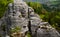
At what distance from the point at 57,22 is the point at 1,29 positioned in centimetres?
311

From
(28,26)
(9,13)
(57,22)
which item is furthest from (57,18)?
(9,13)

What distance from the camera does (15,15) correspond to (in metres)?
9.62

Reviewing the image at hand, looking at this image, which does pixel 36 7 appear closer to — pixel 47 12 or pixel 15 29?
pixel 47 12

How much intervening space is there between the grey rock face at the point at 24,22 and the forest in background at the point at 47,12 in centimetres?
122

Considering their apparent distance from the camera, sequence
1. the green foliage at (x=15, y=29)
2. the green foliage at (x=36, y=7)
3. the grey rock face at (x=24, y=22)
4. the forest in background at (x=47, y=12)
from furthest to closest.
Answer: the green foliage at (x=36, y=7)
the forest in background at (x=47, y=12)
the green foliage at (x=15, y=29)
the grey rock face at (x=24, y=22)

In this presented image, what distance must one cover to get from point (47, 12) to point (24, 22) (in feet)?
11.2

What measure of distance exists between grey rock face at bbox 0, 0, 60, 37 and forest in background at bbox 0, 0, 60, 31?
1218mm

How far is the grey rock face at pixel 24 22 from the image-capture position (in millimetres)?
8828

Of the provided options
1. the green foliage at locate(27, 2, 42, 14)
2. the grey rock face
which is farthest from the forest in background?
the grey rock face

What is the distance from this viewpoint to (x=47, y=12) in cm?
1255

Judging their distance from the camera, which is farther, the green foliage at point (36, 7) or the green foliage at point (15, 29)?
the green foliage at point (36, 7)

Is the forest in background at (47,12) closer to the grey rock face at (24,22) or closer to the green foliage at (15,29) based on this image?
the grey rock face at (24,22)

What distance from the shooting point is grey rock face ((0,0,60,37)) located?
8.83 meters

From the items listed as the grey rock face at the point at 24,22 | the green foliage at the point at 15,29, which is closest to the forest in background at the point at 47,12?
the grey rock face at the point at 24,22
